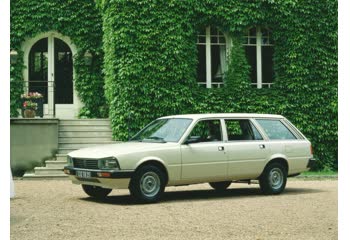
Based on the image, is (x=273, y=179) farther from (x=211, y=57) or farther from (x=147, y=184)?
(x=211, y=57)

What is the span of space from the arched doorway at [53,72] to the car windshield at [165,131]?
32.4ft

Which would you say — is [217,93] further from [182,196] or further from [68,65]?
[182,196]

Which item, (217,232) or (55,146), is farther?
(55,146)

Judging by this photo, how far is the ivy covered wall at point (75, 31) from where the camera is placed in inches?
839

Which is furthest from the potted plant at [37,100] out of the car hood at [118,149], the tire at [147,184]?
the tire at [147,184]

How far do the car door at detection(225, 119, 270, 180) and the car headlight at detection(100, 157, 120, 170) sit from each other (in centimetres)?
246

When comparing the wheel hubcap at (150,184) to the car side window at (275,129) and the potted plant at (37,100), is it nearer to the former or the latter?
the car side window at (275,129)

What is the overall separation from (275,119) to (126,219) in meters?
5.30

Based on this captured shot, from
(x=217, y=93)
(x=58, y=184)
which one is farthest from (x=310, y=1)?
(x=58, y=184)

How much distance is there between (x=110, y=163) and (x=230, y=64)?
10.4 metres

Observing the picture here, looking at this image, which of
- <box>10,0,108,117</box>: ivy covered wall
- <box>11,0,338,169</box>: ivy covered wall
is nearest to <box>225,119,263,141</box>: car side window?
<box>11,0,338,169</box>: ivy covered wall

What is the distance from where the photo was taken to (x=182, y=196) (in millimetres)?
12133

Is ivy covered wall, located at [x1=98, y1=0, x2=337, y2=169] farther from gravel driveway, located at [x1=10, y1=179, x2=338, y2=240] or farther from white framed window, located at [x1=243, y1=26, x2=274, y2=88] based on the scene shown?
gravel driveway, located at [x1=10, y1=179, x2=338, y2=240]

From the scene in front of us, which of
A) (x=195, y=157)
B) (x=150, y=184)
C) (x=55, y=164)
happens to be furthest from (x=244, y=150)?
(x=55, y=164)
